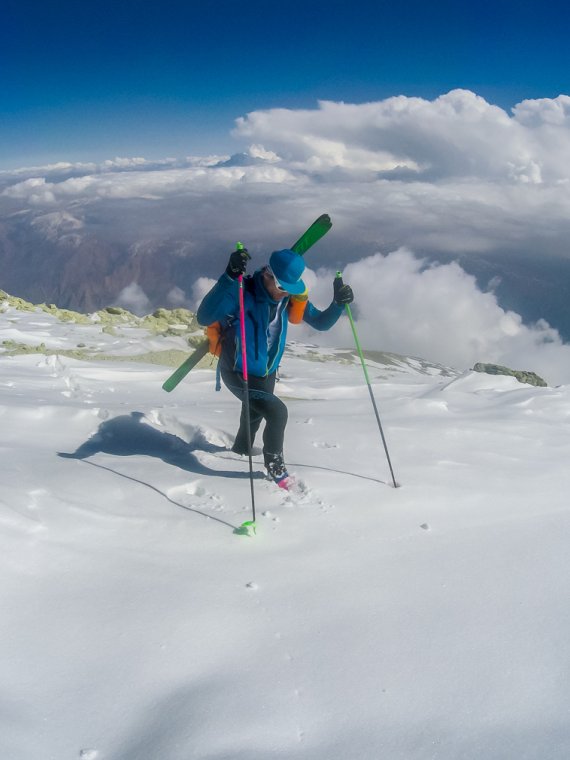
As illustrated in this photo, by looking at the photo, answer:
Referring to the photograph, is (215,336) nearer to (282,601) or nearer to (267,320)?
(267,320)

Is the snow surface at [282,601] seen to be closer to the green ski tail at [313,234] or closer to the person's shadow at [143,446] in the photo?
the person's shadow at [143,446]

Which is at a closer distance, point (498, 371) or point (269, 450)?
point (269, 450)

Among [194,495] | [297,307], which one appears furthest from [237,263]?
[194,495]

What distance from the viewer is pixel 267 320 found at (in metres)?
5.49

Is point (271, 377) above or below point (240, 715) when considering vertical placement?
above

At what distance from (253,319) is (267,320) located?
13 cm

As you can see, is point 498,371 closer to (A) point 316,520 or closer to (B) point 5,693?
(A) point 316,520

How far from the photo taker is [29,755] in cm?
218

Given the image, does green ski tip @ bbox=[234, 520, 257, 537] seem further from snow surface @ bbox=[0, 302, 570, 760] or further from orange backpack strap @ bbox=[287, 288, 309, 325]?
orange backpack strap @ bbox=[287, 288, 309, 325]

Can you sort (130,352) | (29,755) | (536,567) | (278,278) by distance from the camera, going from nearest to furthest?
1. (29,755)
2. (536,567)
3. (278,278)
4. (130,352)

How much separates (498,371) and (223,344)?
18943 millimetres

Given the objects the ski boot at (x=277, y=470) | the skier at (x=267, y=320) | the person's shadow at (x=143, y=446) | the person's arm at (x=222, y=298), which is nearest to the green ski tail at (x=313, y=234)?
the skier at (x=267, y=320)

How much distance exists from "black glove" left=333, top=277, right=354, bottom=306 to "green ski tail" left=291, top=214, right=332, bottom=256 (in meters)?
0.48

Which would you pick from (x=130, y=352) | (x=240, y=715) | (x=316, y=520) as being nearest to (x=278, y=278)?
(x=316, y=520)
